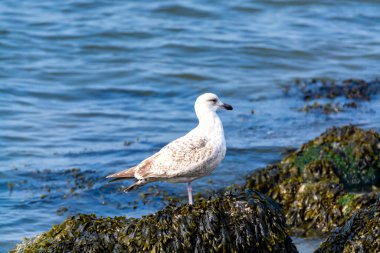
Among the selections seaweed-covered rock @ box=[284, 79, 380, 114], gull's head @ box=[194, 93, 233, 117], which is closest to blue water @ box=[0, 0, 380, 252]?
seaweed-covered rock @ box=[284, 79, 380, 114]

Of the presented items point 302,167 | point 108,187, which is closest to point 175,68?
point 108,187

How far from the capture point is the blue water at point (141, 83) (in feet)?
35.2

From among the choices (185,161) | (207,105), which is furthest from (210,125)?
(185,161)

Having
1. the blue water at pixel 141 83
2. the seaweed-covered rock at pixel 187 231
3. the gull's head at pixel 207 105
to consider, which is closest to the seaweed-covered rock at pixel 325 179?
the blue water at pixel 141 83

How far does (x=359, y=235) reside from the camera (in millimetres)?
6684

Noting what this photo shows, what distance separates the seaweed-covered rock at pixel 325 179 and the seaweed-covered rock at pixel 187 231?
1.89m

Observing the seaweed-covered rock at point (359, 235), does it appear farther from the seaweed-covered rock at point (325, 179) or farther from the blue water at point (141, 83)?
the seaweed-covered rock at point (325, 179)

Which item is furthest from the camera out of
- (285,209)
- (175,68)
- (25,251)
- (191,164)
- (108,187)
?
(175,68)

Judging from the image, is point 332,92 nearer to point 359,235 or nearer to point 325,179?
point 325,179

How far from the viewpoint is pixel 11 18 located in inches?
742

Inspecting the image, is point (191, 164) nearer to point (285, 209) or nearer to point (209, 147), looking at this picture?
point (209, 147)

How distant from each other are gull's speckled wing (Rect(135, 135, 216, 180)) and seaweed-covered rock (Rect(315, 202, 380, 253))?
4.15ft

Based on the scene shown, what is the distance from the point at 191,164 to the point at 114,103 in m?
7.28

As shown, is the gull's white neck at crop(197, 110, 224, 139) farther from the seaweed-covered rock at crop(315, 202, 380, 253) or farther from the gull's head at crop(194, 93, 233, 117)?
the seaweed-covered rock at crop(315, 202, 380, 253)
